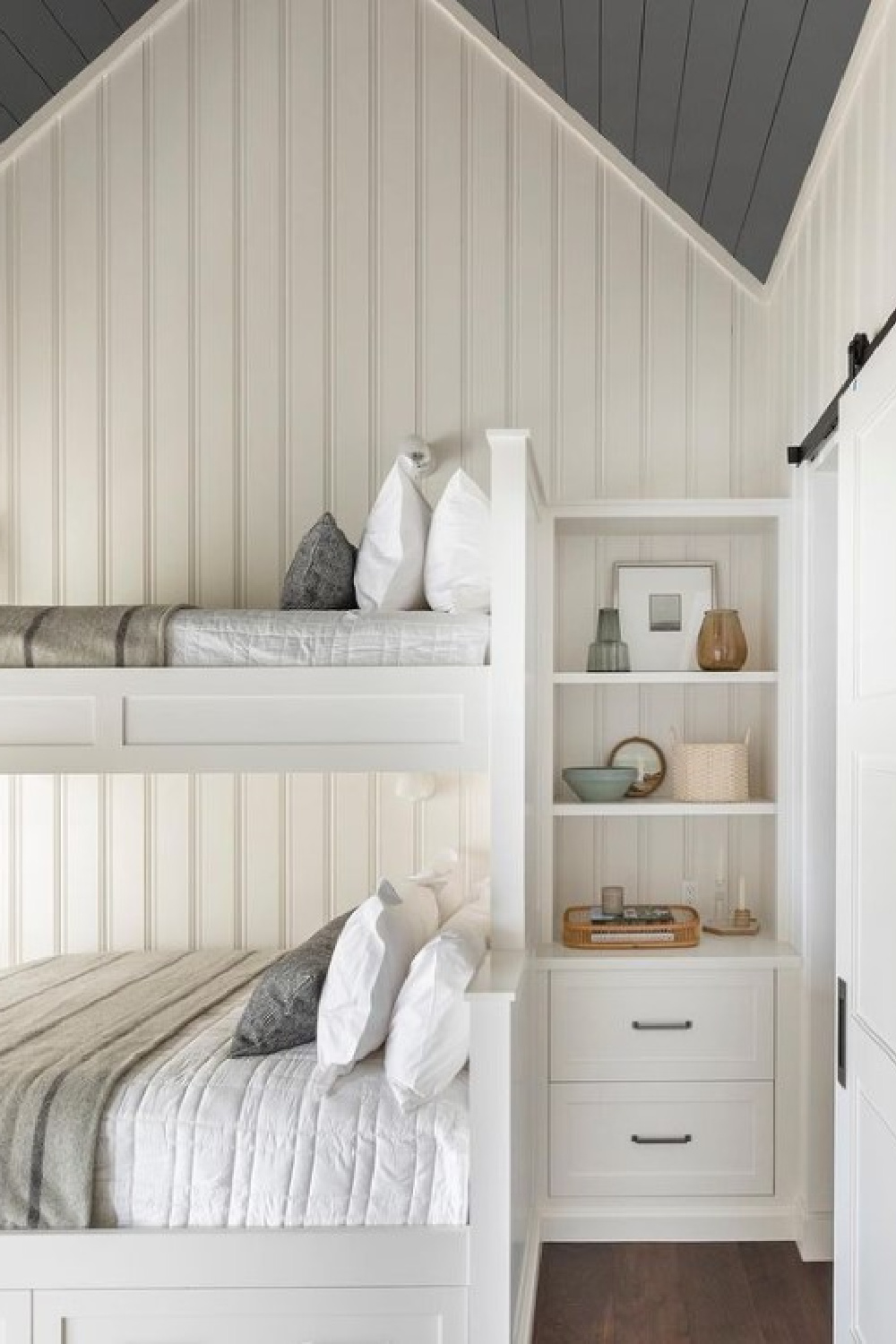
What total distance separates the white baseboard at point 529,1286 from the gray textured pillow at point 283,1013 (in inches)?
24.4

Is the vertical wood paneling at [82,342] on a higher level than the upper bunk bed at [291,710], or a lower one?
higher

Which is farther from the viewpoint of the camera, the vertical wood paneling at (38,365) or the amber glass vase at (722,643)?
the vertical wood paneling at (38,365)

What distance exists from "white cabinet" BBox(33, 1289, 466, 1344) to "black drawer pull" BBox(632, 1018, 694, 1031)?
1.16 meters

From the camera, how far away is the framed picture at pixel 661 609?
3.56 m

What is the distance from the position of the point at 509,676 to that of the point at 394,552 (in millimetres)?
443

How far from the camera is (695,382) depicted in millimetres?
3613

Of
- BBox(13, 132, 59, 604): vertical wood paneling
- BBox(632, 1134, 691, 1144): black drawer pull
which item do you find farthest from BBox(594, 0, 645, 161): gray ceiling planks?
BBox(632, 1134, 691, 1144): black drawer pull

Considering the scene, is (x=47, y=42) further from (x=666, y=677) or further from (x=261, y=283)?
(x=666, y=677)

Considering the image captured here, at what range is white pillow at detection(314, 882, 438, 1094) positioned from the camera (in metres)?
2.24

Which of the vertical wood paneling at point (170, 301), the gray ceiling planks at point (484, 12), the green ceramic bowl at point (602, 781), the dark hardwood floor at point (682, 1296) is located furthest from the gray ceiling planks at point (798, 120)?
the dark hardwood floor at point (682, 1296)

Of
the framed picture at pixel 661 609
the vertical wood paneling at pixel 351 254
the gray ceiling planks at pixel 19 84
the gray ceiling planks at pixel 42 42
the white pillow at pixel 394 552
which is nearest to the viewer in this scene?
the white pillow at pixel 394 552

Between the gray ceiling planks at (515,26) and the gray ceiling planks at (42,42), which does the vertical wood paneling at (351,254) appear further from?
the gray ceiling planks at (42,42)

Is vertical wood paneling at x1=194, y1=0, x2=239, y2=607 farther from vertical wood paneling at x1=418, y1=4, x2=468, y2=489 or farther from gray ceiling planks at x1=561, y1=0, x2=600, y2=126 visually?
gray ceiling planks at x1=561, y1=0, x2=600, y2=126

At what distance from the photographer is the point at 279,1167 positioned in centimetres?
216
